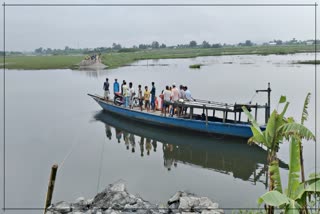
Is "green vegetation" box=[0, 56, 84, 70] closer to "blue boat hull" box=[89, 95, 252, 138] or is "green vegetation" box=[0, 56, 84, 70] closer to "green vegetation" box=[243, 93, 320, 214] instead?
"blue boat hull" box=[89, 95, 252, 138]

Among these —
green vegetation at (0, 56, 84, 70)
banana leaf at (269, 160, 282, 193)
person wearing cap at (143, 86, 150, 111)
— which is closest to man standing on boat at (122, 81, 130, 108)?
person wearing cap at (143, 86, 150, 111)

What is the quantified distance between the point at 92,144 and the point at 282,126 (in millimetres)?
11403

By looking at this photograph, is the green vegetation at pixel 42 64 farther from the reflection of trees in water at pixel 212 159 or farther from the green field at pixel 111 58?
the reflection of trees in water at pixel 212 159

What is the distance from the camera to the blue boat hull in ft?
47.3

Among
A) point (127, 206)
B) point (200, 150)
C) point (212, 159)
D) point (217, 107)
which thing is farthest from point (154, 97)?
point (127, 206)

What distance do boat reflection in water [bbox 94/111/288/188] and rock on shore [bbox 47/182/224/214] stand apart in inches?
144

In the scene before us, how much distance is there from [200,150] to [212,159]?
1.03 meters

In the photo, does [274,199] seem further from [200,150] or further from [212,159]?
[200,150]

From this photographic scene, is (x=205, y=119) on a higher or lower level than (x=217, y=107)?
lower

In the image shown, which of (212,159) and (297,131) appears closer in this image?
(297,131)

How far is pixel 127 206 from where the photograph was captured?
27.0ft

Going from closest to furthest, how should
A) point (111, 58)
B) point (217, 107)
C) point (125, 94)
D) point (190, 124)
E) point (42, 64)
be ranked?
point (217, 107), point (190, 124), point (125, 94), point (42, 64), point (111, 58)

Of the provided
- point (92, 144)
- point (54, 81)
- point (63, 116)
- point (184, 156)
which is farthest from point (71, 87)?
point (184, 156)

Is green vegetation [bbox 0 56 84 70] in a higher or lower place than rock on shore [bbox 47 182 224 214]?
higher
